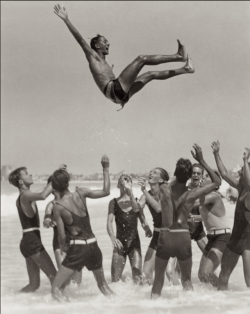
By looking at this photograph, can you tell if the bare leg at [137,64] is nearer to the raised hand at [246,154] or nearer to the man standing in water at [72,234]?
the raised hand at [246,154]

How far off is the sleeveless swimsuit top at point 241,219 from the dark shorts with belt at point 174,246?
95 centimetres

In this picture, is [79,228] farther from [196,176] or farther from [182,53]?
[182,53]

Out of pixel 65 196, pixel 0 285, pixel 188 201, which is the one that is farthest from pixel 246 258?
pixel 0 285

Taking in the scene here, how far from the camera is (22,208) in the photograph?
9492 millimetres

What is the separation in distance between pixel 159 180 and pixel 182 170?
47.3 inches

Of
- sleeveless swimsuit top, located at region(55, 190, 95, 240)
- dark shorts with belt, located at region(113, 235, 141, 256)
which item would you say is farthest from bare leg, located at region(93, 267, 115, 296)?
dark shorts with belt, located at region(113, 235, 141, 256)

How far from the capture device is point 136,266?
31.7 feet

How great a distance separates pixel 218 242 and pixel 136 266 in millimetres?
1524

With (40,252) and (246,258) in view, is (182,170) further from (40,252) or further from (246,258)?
(40,252)

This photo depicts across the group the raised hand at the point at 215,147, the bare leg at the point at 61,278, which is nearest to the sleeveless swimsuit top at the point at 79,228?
the bare leg at the point at 61,278

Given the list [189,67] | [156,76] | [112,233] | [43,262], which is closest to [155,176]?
[112,233]

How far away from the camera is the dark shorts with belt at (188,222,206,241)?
9805mm

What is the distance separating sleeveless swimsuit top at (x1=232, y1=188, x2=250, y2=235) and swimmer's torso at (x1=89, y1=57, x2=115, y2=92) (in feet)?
8.28

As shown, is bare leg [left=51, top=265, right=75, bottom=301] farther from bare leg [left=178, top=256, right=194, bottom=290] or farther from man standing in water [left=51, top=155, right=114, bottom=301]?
bare leg [left=178, top=256, right=194, bottom=290]
